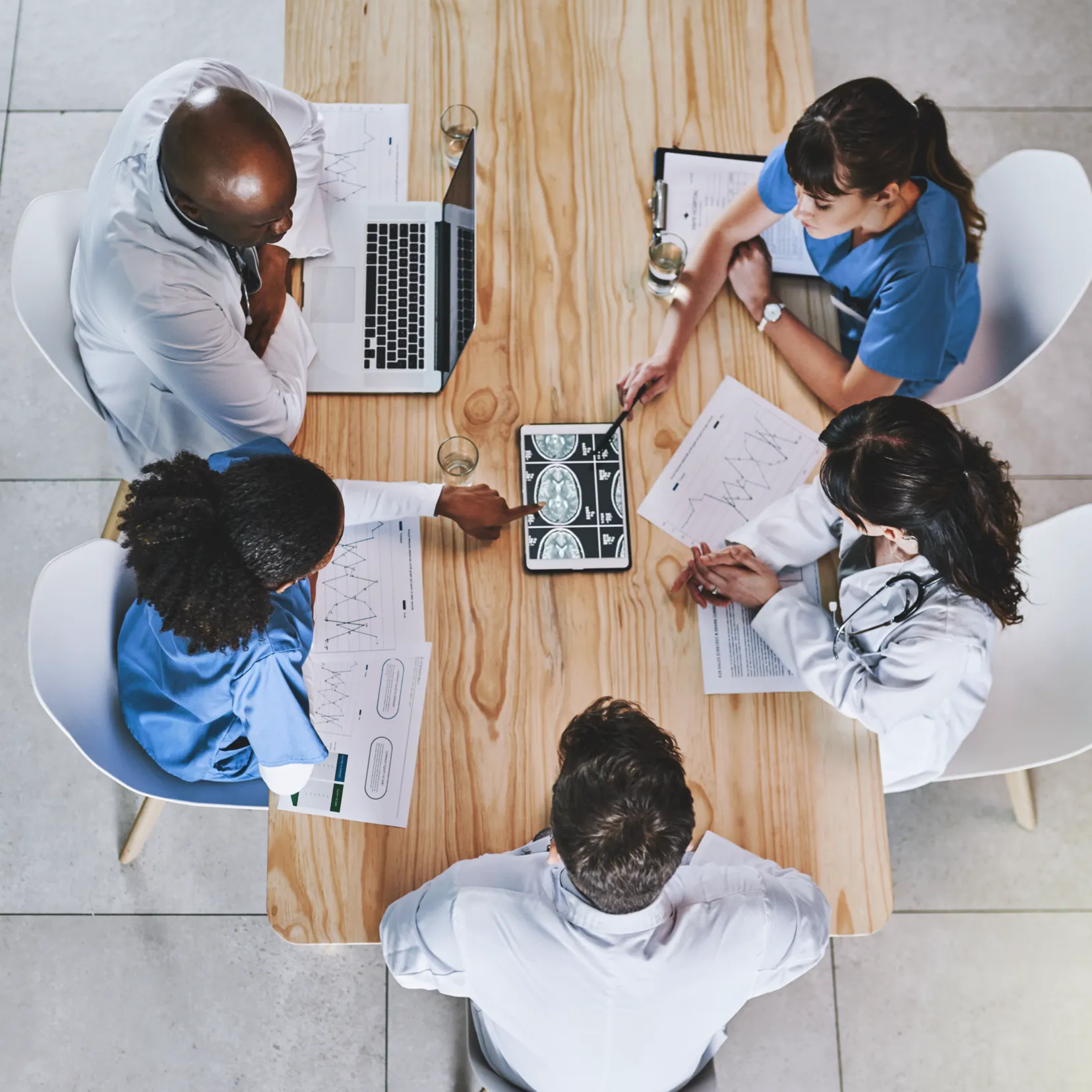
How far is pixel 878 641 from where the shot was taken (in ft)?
4.73

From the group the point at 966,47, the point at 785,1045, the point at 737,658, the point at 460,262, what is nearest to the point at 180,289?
the point at 460,262

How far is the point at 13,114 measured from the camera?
8.43 feet

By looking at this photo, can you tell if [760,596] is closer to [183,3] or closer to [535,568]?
[535,568]

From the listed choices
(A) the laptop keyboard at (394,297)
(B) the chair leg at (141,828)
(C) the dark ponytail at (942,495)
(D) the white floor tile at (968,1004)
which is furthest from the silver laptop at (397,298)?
(D) the white floor tile at (968,1004)

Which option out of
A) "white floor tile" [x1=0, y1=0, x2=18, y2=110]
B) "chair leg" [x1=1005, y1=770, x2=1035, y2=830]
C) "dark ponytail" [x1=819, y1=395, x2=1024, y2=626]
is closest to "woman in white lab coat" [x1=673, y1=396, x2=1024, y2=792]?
"dark ponytail" [x1=819, y1=395, x2=1024, y2=626]

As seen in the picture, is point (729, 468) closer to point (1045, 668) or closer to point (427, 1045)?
point (1045, 668)

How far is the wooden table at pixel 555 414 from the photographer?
4.50 ft

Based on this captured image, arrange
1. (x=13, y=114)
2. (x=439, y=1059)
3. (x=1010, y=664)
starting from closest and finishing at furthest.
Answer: (x=1010, y=664) < (x=439, y=1059) < (x=13, y=114)

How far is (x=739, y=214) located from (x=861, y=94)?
29 cm

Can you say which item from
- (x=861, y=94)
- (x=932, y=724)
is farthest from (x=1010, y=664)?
(x=861, y=94)

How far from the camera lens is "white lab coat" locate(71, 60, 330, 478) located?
145 centimetres

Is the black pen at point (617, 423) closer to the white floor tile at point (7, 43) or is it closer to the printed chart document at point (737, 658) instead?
the printed chart document at point (737, 658)

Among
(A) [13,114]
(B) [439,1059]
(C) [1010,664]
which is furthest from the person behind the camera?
(A) [13,114]

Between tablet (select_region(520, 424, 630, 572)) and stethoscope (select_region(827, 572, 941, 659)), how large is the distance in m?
0.36
